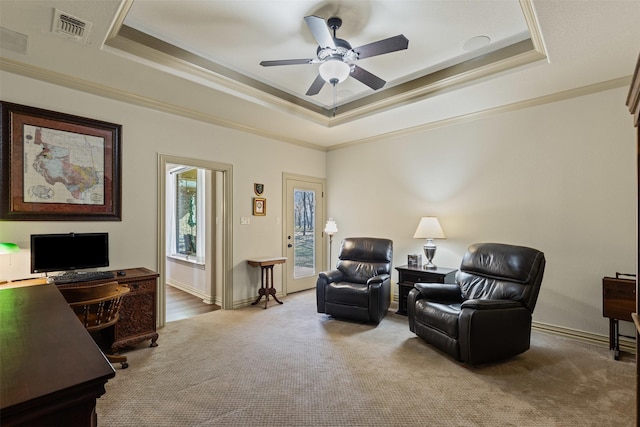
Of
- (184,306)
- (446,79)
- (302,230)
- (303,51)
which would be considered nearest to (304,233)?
(302,230)

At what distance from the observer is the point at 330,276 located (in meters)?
4.26

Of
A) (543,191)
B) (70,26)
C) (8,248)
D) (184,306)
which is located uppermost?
(70,26)

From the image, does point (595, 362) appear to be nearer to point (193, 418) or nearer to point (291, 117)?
point (193, 418)

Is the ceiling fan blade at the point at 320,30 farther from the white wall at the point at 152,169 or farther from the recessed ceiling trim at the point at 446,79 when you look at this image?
the white wall at the point at 152,169

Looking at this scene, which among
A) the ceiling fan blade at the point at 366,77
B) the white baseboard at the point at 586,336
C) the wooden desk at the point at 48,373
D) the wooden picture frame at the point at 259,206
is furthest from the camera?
the wooden picture frame at the point at 259,206

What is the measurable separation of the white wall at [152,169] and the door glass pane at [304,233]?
0.38 metres

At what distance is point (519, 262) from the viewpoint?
3.07 m

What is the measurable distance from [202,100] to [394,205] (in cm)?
322

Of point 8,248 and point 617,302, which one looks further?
point 617,302

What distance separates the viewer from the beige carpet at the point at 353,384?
6.84 ft

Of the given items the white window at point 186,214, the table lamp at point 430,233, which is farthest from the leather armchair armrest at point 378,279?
the white window at point 186,214

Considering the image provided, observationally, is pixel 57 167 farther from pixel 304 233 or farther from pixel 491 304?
pixel 491 304

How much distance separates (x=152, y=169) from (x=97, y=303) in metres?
1.81

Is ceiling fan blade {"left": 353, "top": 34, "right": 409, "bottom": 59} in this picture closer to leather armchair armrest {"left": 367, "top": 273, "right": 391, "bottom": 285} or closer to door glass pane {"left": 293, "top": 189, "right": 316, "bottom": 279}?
leather armchair armrest {"left": 367, "top": 273, "right": 391, "bottom": 285}
